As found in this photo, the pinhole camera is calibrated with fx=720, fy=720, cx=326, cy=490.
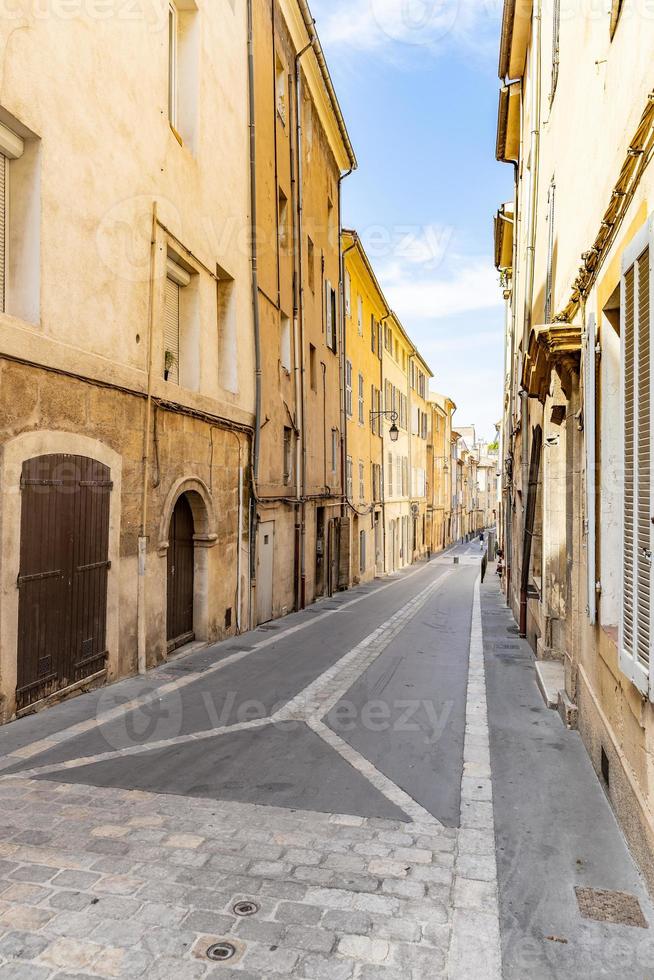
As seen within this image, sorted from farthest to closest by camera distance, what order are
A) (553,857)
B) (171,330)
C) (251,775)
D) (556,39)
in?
(171,330)
(556,39)
(251,775)
(553,857)

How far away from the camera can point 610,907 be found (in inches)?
141

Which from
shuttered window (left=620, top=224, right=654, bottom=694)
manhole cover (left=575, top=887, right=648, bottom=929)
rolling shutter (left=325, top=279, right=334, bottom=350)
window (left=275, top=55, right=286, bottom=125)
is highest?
window (left=275, top=55, right=286, bottom=125)

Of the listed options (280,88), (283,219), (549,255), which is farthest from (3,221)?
(280,88)

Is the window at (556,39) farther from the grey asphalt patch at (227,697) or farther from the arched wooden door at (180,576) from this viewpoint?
the grey asphalt patch at (227,697)

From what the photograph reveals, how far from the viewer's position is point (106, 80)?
8.09 metres

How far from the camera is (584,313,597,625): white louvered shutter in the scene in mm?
5324

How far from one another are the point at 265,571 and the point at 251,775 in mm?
9532

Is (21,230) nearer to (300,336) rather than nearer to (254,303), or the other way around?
(254,303)

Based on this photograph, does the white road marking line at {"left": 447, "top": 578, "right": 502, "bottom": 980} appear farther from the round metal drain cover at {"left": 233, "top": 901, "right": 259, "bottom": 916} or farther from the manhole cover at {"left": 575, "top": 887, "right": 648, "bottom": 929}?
the round metal drain cover at {"left": 233, "top": 901, "right": 259, "bottom": 916}

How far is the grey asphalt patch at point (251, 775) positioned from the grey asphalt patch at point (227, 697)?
406 millimetres

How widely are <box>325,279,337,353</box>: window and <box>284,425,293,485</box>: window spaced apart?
5.53 metres

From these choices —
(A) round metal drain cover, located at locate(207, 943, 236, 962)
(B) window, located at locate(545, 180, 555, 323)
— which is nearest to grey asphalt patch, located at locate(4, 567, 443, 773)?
(A) round metal drain cover, located at locate(207, 943, 236, 962)

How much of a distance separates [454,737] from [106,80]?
25.9 ft

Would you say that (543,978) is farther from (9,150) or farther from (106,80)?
(106,80)
